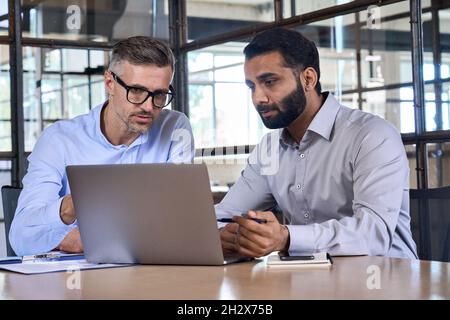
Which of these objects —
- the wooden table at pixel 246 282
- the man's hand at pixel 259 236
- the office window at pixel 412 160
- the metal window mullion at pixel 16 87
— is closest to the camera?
the wooden table at pixel 246 282

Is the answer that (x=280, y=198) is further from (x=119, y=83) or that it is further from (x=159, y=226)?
(x=159, y=226)

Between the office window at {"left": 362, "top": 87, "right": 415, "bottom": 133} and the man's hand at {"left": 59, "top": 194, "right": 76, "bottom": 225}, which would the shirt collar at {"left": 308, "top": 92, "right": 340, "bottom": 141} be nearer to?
the man's hand at {"left": 59, "top": 194, "right": 76, "bottom": 225}

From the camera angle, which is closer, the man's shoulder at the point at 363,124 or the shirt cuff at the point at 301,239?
the shirt cuff at the point at 301,239

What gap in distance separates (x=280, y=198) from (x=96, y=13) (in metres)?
2.61

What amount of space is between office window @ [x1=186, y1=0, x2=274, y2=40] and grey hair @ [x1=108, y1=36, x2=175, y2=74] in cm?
170

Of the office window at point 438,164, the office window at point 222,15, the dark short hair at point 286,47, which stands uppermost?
the office window at point 222,15

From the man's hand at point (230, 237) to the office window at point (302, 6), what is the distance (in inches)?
81.8

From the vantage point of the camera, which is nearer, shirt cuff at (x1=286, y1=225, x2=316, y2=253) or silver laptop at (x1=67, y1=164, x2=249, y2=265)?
silver laptop at (x1=67, y1=164, x2=249, y2=265)

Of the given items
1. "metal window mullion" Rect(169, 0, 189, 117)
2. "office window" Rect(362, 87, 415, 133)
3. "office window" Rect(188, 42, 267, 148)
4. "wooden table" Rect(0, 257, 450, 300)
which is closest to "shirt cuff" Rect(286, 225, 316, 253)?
"wooden table" Rect(0, 257, 450, 300)

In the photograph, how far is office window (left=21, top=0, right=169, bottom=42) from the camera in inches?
182

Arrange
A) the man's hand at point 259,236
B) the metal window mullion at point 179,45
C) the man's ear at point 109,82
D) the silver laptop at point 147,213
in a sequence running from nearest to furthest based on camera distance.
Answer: the silver laptop at point 147,213 → the man's hand at point 259,236 → the man's ear at point 109,82 → the metal window mullion at point 179,45

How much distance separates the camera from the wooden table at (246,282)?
1417 millimetres

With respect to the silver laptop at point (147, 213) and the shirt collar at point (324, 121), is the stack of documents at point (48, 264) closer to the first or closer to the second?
the silver laptop at point (147, 213)

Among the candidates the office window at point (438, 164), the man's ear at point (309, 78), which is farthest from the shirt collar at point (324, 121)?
the office window at point (438, 164)
